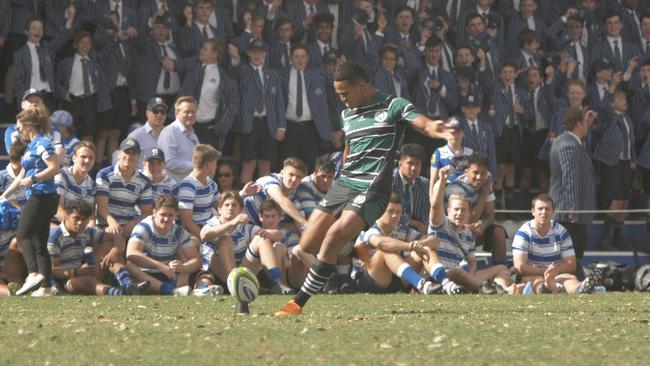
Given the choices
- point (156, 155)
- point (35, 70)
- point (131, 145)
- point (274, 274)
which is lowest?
point (274, 274)

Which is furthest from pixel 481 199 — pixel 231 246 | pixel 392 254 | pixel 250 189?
pixel 231 246

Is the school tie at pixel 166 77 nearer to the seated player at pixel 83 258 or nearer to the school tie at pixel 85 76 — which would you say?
the school tie at pixel 85 76

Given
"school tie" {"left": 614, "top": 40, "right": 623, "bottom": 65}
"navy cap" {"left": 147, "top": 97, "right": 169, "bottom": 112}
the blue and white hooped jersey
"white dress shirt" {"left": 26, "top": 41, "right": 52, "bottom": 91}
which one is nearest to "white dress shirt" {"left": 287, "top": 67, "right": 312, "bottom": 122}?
"navy cap" {"left": 147, "top": 97, "right": 169, "bottom": 112}

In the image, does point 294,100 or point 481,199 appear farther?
A: point 294,100

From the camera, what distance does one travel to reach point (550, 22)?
21078 mm

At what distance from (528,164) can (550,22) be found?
105 inches

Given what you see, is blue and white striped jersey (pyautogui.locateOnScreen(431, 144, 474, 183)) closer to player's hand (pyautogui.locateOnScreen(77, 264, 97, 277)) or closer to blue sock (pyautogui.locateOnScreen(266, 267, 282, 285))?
blue sock (pyautogui.locateOnScreen(266, 267, 282, 285))

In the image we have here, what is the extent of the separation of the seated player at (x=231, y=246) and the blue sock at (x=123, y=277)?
723 mm

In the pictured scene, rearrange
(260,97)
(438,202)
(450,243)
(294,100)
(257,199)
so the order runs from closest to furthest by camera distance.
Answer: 1. (438,202)
2. (450,243)
3. (257,199)
4. (260,97)
5. (294,100)

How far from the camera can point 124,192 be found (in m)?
15.2

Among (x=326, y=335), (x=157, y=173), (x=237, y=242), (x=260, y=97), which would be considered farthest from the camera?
(x=260, y=97)

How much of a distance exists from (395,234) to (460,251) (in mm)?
748

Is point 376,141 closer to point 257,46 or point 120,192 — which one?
point 120,192

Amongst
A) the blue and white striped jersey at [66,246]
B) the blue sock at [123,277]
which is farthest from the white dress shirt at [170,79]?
the blue sock at [123,277]
